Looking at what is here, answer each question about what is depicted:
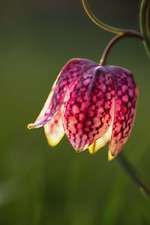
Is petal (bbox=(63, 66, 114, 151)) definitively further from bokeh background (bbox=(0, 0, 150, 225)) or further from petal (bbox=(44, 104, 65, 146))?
bokeh background (bbox=(0, 0, 150, 225))

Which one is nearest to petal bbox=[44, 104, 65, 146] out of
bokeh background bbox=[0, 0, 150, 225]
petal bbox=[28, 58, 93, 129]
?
petal bbox=[28, 58, 93, 129]

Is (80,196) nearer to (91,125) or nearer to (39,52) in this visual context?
(91,125)

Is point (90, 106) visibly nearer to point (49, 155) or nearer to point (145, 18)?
point (145, 18)

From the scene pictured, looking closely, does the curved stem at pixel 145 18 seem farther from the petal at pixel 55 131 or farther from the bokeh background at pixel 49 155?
the bokeh background at pixel 49 155

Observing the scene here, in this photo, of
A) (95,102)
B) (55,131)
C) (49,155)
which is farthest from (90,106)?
(49,155)

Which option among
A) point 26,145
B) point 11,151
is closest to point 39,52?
point 26,145

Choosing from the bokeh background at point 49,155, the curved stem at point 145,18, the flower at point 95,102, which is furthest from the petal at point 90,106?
the bokeh background at point 49,155

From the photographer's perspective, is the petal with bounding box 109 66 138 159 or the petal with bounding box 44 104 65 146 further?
the petal with bounding box 44 104 65 146
